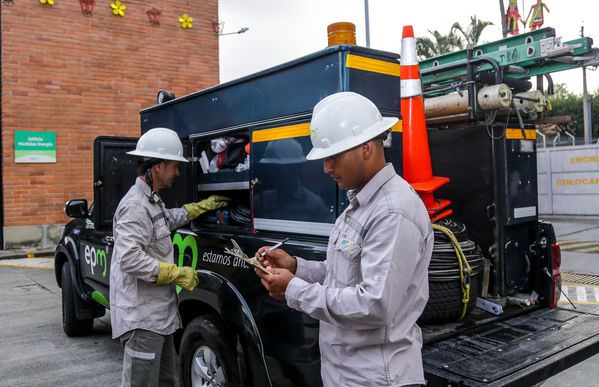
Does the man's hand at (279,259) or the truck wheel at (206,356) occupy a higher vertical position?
the man's hand at (279,259)

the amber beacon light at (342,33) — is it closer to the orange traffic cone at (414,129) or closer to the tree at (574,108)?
the orange traffic cone at (414,129)

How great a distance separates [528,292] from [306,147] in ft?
7.17

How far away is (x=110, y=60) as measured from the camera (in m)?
13.3

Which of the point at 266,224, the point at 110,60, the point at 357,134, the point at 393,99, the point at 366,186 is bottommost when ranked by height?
the point at 266,224

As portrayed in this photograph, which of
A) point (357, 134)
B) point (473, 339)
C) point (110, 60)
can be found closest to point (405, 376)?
point (357, 134)

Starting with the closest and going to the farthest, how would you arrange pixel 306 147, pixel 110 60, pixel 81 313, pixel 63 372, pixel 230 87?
pixel 306 147
pixel 230 87
pixel 63 372
pixel 81 313
pixel 110 60

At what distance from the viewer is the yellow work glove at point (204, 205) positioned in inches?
148

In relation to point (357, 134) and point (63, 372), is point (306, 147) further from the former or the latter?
point (63, 372)

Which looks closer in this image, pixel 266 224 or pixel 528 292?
pixel 266 224

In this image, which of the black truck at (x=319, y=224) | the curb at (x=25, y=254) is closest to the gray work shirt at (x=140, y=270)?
the black truck at (x=319, y=224)

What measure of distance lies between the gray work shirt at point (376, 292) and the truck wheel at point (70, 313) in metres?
4.66

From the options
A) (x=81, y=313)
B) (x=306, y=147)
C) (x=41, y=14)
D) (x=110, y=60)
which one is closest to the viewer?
(x=306, y=147)

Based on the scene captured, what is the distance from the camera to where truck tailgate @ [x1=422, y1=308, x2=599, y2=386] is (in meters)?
2.36

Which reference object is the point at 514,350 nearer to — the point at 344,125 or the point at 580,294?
the point at 344,125
